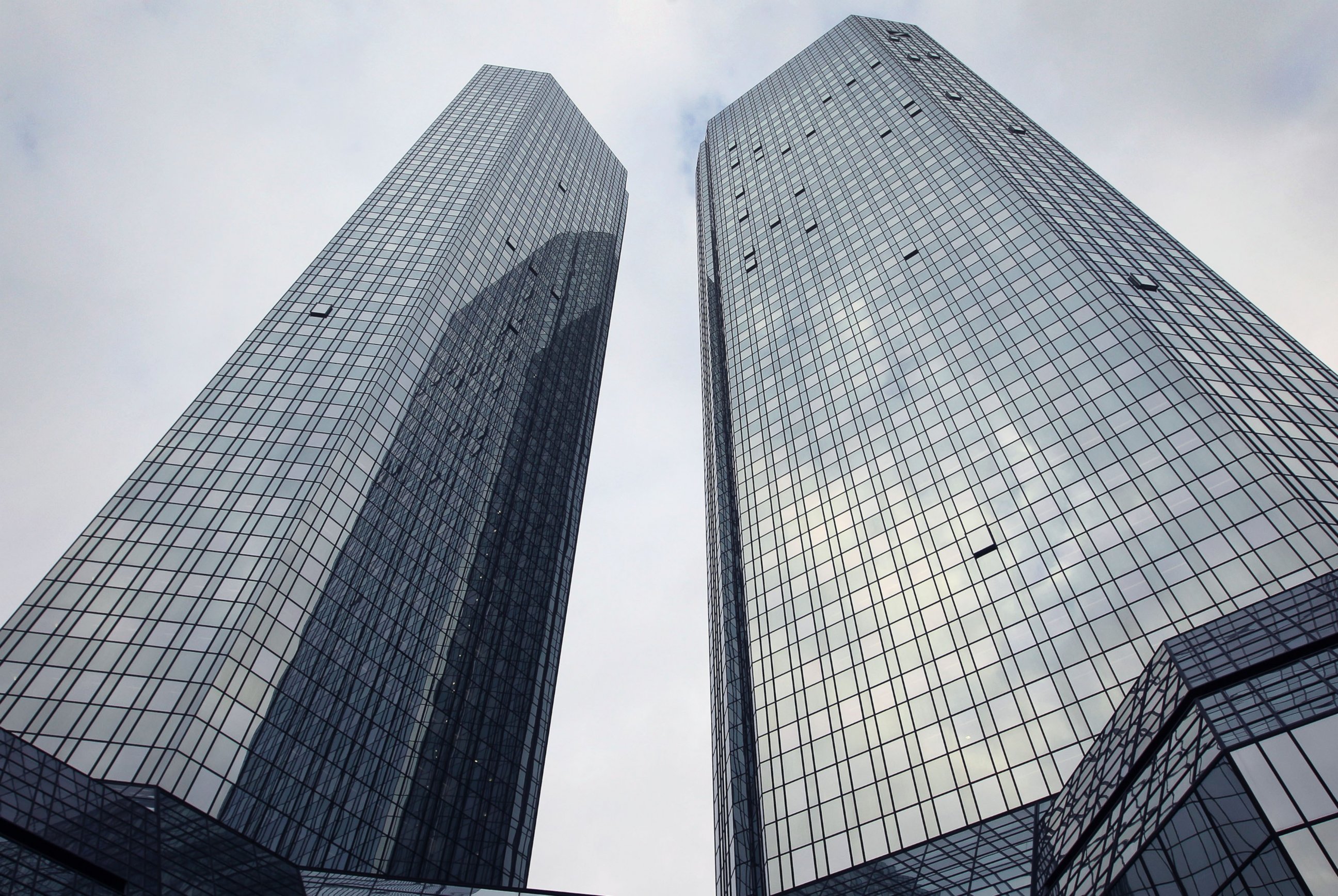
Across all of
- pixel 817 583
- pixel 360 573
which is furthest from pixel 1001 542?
pixel 360 573

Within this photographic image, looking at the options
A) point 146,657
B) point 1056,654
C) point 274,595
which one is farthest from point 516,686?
point 1056,654

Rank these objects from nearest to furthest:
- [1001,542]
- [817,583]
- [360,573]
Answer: [1001,542] < [817,583] < [360,573]

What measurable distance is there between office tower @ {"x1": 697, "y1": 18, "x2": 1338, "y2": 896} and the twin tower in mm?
252

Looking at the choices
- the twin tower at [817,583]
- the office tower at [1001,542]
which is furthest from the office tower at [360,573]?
the office tower at [1001,542]

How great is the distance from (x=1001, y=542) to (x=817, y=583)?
13.4 meters

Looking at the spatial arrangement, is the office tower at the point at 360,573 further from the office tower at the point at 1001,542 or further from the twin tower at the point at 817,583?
the office tower at the point at 1001,542

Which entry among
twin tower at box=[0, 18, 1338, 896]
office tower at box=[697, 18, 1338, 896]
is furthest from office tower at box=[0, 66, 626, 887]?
office tower at box=[697, 18, 1338, 896]

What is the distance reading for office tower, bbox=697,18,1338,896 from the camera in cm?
3114

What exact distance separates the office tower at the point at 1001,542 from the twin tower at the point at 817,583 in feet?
0.83

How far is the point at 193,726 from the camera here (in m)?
46.5

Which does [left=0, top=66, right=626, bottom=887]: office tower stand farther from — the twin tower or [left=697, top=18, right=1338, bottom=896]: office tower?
[left=697, top=18, right=1338, bottom=896]: office tower

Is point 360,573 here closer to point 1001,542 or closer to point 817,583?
point 817,583

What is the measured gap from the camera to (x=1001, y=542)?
54.2 meters

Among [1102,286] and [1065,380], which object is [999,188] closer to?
[1102,286]
